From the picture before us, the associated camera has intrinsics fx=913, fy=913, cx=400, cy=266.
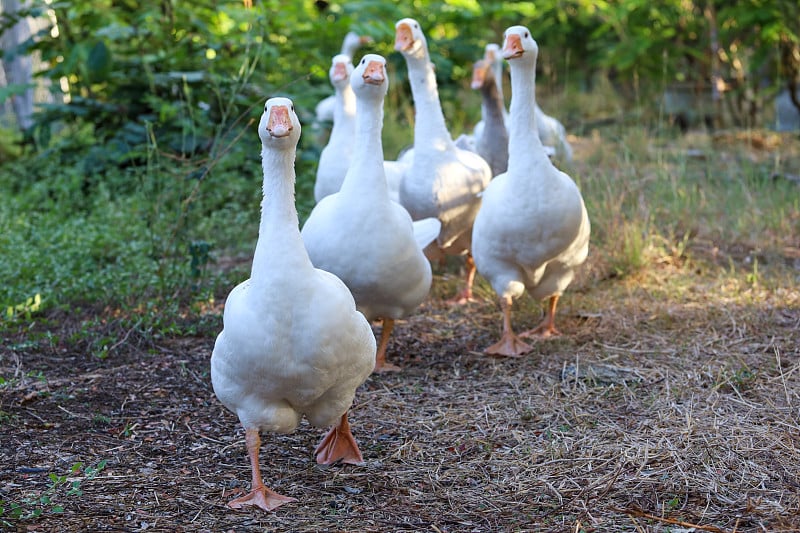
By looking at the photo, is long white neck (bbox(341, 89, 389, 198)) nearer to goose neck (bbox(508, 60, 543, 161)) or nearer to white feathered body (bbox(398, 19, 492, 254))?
goose neck (bbox(508, 60, 543, 161))

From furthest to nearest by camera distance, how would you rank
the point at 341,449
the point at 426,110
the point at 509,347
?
the point at 426,110 < the point at 509,347 < the point at 341,449

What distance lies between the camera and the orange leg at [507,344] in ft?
17.9

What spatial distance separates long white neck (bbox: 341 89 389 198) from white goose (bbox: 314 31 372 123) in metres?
3.92

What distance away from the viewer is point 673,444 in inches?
156

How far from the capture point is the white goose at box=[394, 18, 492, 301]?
6238 mm

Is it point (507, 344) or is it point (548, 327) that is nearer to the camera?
point (507, 344)

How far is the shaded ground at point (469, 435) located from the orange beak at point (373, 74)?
164 centimetres

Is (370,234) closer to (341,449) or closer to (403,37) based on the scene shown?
(341,449)

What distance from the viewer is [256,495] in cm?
350

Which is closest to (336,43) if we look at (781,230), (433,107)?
(433,107)

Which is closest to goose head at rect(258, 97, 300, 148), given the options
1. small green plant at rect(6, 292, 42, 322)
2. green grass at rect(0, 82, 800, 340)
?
green grass at rect(0, 82, 800, 340)

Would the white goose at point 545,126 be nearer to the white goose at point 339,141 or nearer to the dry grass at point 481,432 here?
the white goose at point 339,141

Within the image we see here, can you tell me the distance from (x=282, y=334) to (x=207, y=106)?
335 centimetres

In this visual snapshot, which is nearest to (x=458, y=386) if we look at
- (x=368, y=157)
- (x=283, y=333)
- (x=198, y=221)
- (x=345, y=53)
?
(x=368, y=157)
